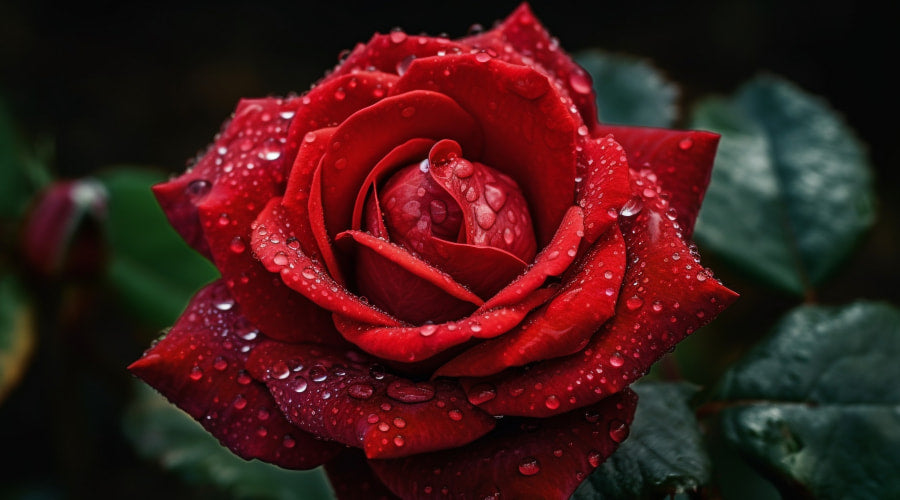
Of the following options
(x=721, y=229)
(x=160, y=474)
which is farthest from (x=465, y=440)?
(x=160, y=474)

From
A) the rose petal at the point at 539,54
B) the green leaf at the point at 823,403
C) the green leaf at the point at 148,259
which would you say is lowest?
the green leaf at the point at 148,259

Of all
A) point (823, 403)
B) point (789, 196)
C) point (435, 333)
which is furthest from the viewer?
point (789, 196)

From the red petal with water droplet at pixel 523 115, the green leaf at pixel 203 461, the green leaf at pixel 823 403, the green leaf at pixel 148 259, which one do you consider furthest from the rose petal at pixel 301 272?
the green leaf at pixel 148 259

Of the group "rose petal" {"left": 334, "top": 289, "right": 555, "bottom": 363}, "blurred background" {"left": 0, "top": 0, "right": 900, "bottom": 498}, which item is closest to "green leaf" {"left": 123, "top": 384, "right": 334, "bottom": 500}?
"rose petal" {"left": 334, "top": 289, "right": 555, "bottom": 363}

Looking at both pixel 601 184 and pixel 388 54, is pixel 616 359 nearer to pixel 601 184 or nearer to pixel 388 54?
pixel 601 184

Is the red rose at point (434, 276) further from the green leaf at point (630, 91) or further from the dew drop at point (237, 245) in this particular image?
the green leaf at point (630, 91)

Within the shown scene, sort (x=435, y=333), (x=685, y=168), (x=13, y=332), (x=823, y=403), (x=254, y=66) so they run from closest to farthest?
1. (x=435, y=333)
2. (x=685, y=168)
3. (x=823, y=403)
4. (x=13, y=332)
5. (x=254, y=66)

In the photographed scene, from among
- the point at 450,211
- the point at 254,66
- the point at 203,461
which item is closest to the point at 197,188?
the point at 450,211
